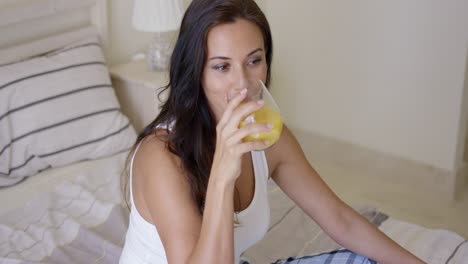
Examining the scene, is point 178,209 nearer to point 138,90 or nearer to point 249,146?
point 249,146

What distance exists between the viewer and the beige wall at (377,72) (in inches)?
105

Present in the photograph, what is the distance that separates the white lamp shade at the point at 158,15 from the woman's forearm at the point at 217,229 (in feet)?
4.91

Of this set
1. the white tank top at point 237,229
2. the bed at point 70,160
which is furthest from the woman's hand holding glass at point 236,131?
the bed at point 70,160

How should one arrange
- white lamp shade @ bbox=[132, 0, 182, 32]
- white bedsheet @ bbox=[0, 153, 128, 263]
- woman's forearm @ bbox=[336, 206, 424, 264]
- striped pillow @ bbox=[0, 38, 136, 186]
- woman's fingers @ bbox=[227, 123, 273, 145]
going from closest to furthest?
woman's fingers @ bbox=[227, 123, 273, 145]
woman's forearm @ bbox=[336, 206, 424, 264]
white bedsheet @ bbox=[0, 153, 128, 263]
striped pillow @ bbox=[0, 38, 136, 186]
white lamp shade @ bbox=[132, 0, 182, 32]

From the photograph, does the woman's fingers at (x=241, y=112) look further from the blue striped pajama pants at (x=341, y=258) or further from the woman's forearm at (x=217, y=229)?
the blue striped pajama pants at (x=341, y=258)

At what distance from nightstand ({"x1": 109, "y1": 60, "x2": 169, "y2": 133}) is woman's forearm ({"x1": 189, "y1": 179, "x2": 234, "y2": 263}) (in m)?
1.41

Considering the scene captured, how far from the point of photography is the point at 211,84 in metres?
1.24

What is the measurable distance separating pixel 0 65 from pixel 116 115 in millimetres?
440

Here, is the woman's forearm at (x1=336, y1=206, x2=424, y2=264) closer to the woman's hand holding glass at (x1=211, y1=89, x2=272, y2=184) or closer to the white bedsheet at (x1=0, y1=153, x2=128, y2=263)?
the woman's hand holding glass at (x1=211, y1=89, x2=272, y2=184)

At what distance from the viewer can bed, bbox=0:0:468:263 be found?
182 centimetres

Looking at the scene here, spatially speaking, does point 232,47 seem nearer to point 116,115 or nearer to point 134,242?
point 134,242

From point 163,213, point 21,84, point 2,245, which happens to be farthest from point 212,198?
point 21,84

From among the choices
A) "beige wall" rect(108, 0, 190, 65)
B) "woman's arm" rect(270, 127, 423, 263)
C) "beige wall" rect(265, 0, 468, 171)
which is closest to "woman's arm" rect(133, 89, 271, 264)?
"woman's arm" rect(270, 127, 423, 263)

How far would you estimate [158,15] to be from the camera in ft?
A: 8.20
